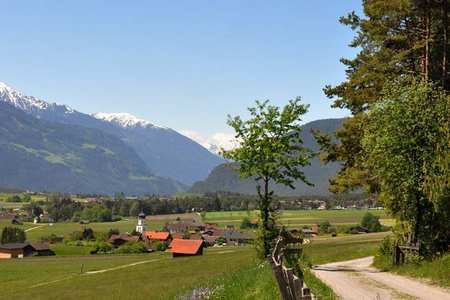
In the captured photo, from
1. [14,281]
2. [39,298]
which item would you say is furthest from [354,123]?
[14,281]

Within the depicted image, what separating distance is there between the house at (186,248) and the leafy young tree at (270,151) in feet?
247

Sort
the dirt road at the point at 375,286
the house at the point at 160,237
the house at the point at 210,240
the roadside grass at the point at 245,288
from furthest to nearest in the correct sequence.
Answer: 1. the house at the point at 210,240
2. the house at the point at 160,237
3. the dirt road at the point at 375,286
4. the roadside grass at the point at 245,288

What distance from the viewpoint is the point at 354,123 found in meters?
37.0

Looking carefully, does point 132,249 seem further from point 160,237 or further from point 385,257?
point 385,257

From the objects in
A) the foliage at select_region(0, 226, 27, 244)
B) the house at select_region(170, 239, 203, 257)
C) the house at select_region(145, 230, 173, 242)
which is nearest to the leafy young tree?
the house at select_region(170, 239, 203, 257)

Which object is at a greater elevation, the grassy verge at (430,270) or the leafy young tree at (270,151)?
the leafy young tree at (270,151)

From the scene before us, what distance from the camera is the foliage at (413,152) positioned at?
88.7 feet

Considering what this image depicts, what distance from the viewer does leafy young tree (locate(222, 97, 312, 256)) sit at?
32594 mm

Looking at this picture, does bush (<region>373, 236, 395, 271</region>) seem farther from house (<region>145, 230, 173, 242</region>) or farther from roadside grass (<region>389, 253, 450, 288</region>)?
house (<region>145, 230, 173, 242</region>)

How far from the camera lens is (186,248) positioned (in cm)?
10831

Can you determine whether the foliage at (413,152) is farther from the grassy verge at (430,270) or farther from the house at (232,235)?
the house at (232,235)

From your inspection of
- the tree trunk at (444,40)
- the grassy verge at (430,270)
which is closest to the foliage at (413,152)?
the grassy verge at (430,270)

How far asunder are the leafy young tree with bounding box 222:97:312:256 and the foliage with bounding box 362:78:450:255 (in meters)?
5.52

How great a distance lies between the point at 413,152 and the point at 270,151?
29.8 ft
